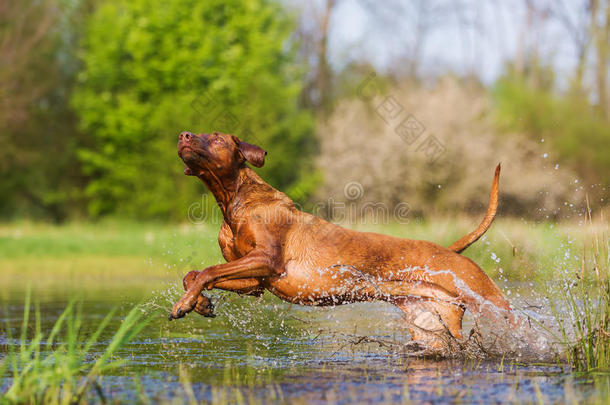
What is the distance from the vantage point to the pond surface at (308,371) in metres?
4.02

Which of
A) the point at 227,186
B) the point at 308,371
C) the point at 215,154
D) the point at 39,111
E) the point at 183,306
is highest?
the point at 39,111

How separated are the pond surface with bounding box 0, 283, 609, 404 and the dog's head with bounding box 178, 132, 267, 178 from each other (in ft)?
3.78

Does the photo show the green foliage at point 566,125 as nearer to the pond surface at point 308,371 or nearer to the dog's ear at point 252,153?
the pond surface at point 308,371

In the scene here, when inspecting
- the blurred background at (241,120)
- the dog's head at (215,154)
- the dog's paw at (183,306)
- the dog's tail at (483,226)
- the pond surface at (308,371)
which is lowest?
the pond surface at (308,371)

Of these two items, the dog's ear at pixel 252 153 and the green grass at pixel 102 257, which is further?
the green grass at pixel 102 257

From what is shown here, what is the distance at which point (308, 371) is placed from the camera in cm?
481

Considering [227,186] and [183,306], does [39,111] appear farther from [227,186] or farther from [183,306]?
[183,306]

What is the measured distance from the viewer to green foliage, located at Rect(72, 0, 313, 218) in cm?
2597

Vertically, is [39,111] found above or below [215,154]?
above

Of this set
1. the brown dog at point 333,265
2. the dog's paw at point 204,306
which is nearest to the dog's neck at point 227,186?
the brown dog at point 333,265

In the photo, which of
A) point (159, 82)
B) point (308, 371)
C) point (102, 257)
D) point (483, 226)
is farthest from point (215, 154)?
point (159, 82)

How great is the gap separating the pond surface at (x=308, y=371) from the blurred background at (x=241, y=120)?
1615cm

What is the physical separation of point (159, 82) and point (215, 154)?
22.6m

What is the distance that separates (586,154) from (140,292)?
2049cm
